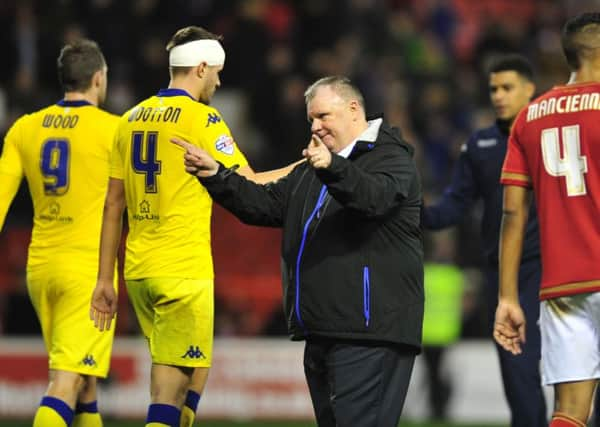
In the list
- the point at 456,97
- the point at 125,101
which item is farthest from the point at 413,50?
the point at 125,101

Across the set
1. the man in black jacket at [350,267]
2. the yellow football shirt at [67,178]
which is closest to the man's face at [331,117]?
the man in black jacket at [350,267]

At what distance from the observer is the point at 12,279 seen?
14.6 metres

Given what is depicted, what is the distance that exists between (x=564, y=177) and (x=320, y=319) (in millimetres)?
1276

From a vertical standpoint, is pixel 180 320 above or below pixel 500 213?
below

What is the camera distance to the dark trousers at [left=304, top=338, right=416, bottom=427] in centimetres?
632

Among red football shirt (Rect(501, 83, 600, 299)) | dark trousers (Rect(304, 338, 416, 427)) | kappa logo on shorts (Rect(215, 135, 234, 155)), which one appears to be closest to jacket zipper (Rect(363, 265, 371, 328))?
dark trousers (Rect(304, 338, 416, 427))

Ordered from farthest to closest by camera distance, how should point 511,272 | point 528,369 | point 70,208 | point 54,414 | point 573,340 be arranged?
point 528,369 < point 70,208 < point 54,414 < point 511,272 < point 573,340

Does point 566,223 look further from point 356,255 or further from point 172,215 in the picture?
point 172,215

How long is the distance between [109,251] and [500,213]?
2680mm

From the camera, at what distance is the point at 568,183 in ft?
20.4

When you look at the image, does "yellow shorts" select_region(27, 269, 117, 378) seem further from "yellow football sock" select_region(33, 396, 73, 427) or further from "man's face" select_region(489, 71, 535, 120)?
"man's face" select_region(489, 71, 535, 120)

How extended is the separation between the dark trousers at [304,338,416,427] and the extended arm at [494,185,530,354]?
0.45 meters

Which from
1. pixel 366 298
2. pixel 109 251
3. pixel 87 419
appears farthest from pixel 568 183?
pixel 87 419

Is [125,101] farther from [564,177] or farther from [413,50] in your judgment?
[564,177]
